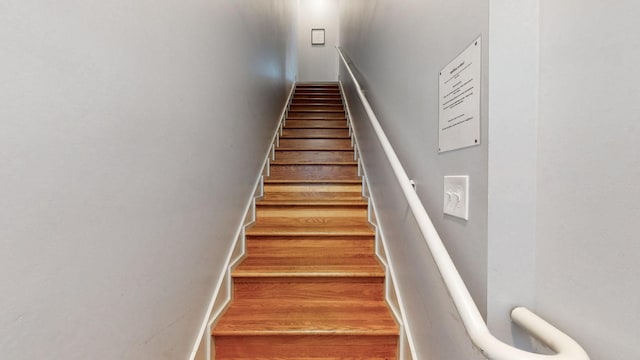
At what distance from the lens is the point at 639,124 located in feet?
1.36

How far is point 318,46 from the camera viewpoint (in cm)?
554

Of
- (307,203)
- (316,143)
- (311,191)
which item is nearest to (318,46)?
(316,143)

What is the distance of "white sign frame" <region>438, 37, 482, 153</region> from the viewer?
66 centimetres

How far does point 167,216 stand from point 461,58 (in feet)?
3.36

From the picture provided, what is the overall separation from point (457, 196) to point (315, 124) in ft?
8.81

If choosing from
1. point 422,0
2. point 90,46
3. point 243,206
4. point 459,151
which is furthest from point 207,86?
point 459,151

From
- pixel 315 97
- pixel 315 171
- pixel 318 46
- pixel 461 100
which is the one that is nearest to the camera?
pixel 461 100

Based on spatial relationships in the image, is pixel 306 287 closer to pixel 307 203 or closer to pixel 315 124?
pixel 307 203

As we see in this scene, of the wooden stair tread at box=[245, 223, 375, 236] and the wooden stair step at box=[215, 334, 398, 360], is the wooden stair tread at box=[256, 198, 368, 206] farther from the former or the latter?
the wooden stair step at box=[215, 334, 398, 360]

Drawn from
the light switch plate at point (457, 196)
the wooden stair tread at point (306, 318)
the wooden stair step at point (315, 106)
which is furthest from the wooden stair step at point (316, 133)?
the light switch plate at point (457, 196)

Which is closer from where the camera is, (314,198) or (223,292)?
(223,292)

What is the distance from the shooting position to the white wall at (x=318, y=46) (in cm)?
548

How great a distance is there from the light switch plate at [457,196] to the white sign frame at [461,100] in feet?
0.30

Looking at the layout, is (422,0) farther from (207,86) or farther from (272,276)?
(272,276)
